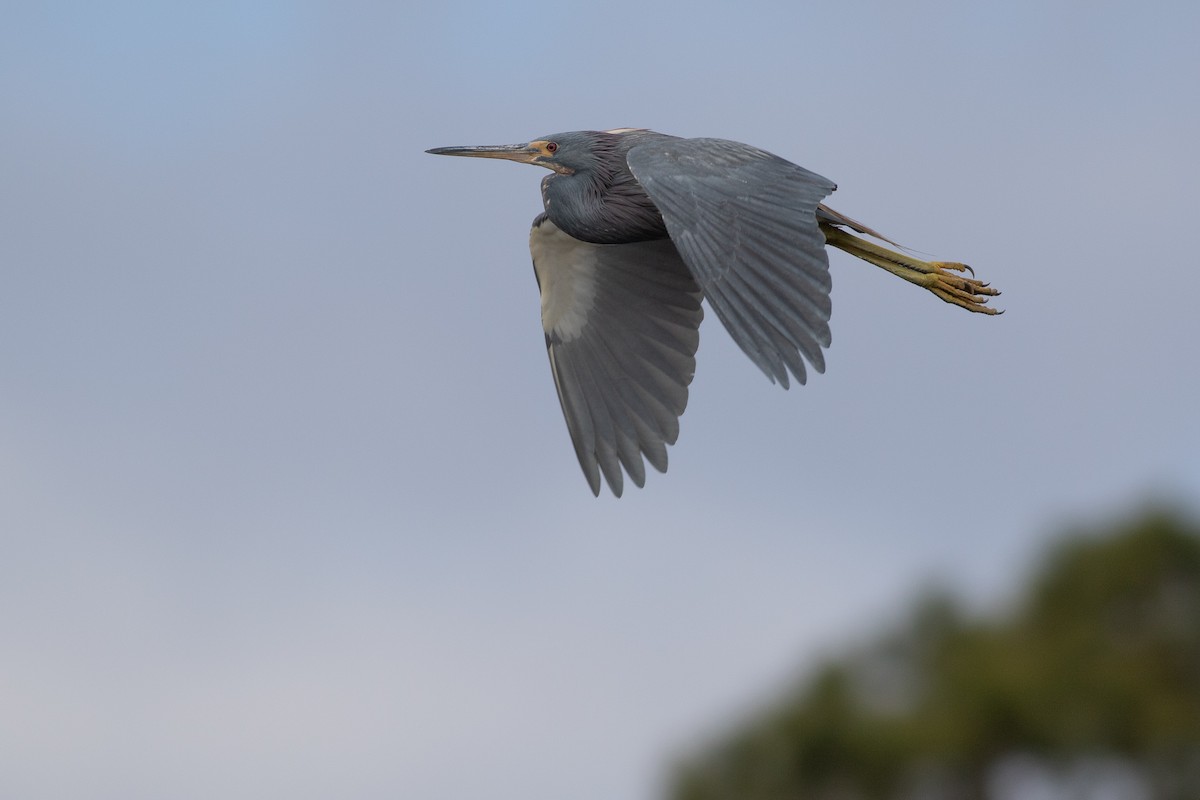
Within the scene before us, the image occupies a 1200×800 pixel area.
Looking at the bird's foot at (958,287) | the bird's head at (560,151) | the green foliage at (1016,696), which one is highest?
the bird's head at (560,151)

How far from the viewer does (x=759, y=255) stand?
279 inches

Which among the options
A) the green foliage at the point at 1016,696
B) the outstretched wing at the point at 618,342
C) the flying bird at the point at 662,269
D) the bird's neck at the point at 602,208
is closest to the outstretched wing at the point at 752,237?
the flying bird at the point at 662,269

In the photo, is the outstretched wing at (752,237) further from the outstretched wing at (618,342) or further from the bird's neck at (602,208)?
the outstretched wing at (618,342)

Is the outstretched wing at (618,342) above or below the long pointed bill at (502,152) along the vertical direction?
below

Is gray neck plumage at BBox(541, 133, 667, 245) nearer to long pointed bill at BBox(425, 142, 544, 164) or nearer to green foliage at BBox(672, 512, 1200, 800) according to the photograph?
long pointed bill at BBox(425, 142, 544, 164)

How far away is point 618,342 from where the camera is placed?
→ 903cm

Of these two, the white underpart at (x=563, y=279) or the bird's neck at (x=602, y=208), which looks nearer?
the bird's neck at (x=602, y=208)

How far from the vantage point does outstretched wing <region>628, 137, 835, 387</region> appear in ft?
22.4

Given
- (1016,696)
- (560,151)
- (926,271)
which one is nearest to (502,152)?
(560,151)

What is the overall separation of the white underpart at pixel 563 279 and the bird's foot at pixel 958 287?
1.69 meters

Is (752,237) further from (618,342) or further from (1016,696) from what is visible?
(1016,696)

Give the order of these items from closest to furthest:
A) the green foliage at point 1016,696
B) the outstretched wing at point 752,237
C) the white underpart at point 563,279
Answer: the outstretched wing at point 752,237 < the white underpart at point 563,279 < the green foliage at point 1016,696

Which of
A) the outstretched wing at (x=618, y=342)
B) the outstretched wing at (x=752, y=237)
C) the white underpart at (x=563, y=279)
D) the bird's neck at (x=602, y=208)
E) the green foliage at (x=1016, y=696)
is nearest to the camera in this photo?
the outstretched wing at (x=752, y=237)

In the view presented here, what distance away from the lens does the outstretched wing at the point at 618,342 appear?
8758mm
